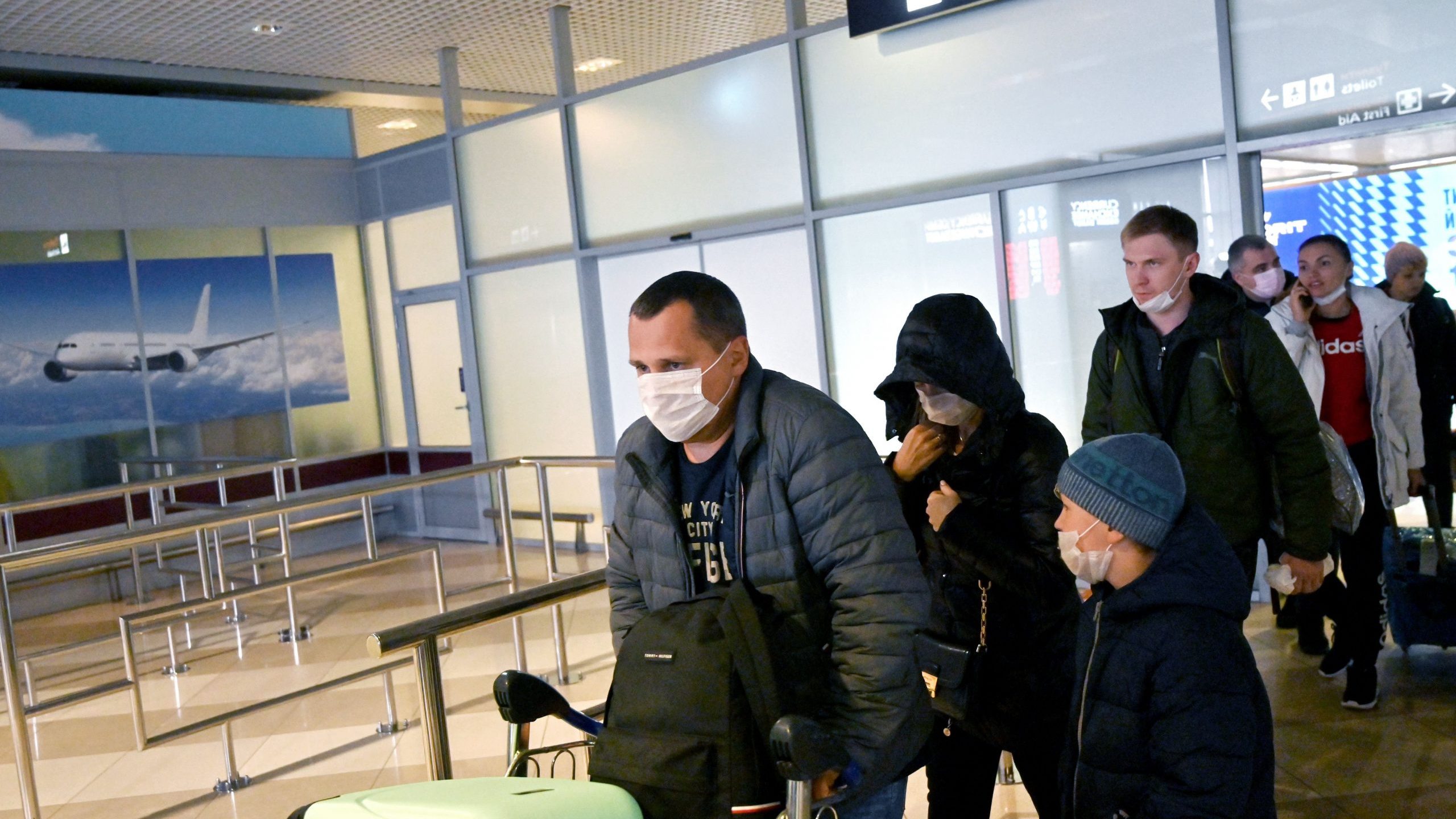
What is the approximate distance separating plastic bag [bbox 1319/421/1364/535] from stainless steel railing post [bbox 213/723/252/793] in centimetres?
370

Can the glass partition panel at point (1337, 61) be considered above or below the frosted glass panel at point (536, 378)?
above

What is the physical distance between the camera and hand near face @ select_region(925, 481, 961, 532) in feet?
6.64

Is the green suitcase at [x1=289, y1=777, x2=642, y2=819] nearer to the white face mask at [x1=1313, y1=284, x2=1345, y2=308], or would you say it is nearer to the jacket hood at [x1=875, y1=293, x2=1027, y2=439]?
the jacket hood at [x1=875, y1=293, x2=1027, y2=439]

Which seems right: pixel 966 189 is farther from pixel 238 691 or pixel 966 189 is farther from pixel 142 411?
pixel 142 411

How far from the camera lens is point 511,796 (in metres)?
1.40

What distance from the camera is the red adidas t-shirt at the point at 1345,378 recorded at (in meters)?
4.11

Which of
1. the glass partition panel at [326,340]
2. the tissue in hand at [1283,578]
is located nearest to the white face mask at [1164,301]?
the tissue in hand at [1283,578]

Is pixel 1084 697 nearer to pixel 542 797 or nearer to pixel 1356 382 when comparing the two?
pixel 542 797

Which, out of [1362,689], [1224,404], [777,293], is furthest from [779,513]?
[777,293]

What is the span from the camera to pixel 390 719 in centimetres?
482

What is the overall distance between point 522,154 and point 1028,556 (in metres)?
7.24

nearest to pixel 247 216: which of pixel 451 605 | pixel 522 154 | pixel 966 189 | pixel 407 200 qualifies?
pixel 407 200

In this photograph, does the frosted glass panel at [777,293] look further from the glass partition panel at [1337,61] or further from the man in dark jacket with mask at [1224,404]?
the man in dark jacket with mask at [1224,404]

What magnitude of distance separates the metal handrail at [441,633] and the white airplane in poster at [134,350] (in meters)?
8.02
